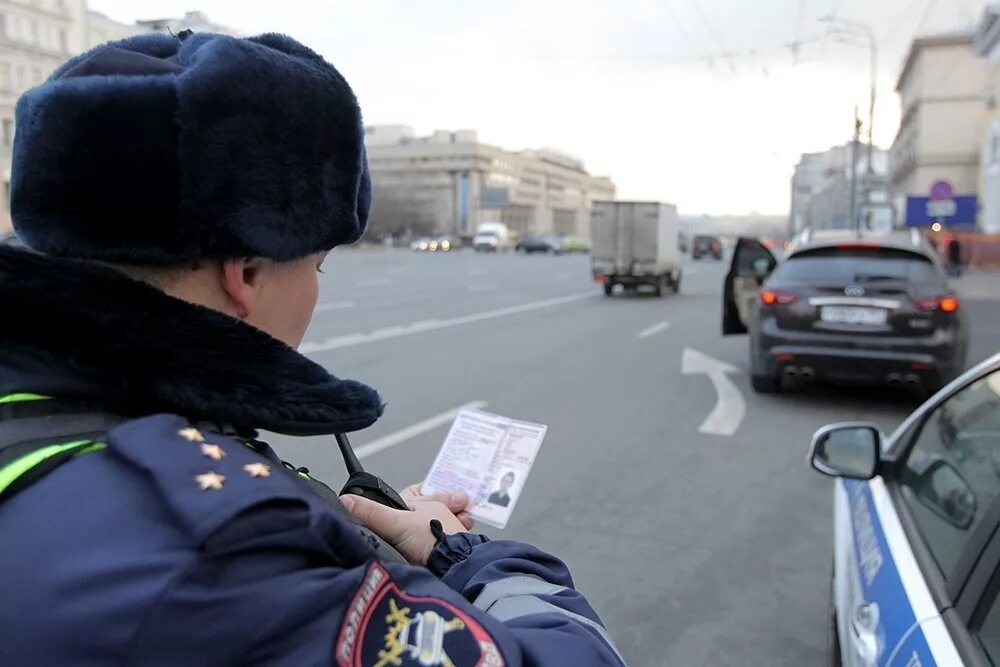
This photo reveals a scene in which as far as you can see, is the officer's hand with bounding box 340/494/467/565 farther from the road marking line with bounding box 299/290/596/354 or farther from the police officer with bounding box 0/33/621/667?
the road marking line with bounding box 299/290/596/354

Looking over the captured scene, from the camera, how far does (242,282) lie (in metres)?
1.09

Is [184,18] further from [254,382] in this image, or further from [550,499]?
[550,499]

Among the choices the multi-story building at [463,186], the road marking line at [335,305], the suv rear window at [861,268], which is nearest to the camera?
the suv rear window at [861,268]

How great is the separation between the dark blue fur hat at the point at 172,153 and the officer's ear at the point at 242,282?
25mm

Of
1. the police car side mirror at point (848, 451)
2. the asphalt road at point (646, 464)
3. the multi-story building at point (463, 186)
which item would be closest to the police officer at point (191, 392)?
the police car side mirror at point (848, 451)

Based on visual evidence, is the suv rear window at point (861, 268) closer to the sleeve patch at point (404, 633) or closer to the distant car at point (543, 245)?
the sleeve patch at point (404, 633)

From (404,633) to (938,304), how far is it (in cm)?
800

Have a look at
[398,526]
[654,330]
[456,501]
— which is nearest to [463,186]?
[654,330]

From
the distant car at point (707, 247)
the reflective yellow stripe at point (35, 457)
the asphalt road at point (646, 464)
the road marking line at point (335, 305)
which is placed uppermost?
the distant car at point (707, 247)

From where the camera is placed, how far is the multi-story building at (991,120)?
133 feet

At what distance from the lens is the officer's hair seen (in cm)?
103

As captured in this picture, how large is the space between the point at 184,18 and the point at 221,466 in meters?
2.37

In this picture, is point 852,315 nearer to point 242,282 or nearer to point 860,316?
point 860,316

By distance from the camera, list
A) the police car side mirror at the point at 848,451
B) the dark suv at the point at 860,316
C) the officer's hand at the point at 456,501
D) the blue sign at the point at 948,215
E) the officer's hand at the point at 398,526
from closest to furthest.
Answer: the officer's hand at the point at 398,526
the officer's hand at the point at 456,501
the police car side mirror at the point at 848,451
the dark suv at the point at 860,316
the blue sign at the point at 948,215
